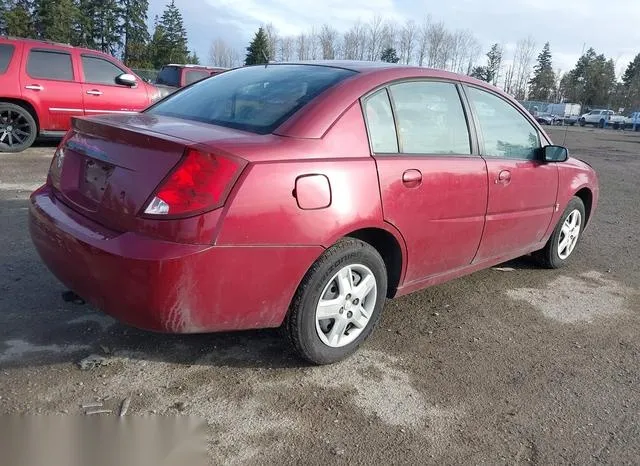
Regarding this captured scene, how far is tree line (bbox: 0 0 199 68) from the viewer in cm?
4953

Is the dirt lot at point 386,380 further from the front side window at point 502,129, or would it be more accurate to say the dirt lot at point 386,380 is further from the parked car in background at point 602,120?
the parked car in background at point 602,120

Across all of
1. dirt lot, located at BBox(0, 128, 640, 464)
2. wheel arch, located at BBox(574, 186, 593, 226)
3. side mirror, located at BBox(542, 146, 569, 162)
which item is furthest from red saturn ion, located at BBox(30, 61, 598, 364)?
wheel arch, located at BBox(574, 186, 593, 226)

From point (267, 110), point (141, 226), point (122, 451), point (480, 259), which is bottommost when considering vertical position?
point (122, 451)

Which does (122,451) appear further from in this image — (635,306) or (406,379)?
A: (635,306)

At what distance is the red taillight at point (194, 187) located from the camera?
2.36 metres

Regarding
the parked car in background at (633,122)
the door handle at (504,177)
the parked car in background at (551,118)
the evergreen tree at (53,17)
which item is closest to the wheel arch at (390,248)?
the door handle at (504,177)

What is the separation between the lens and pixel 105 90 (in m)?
9.67

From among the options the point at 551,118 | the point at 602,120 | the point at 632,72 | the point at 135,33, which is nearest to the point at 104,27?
the point at 135,33

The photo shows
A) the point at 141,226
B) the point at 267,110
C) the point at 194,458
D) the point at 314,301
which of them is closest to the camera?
the point at 194,458

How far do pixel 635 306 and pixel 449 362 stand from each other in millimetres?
2028

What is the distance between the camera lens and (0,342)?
2.99 m

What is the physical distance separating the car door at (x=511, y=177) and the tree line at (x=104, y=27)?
54.0m

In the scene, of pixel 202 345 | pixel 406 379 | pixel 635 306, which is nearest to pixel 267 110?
pixel 202 345

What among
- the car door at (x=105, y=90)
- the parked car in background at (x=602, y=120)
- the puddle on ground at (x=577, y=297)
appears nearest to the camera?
the puddle on ground at (x=577, y=297)
